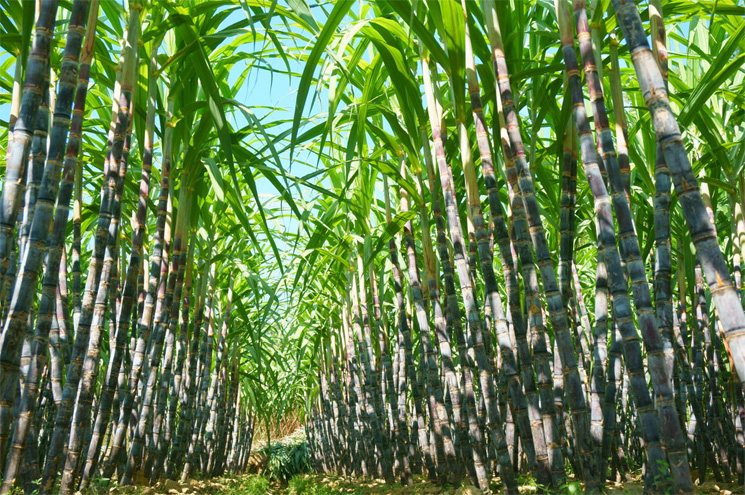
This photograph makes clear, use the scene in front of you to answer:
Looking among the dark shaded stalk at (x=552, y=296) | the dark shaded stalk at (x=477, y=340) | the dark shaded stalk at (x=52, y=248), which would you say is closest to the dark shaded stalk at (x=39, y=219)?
the dark shaded stalk at (x=52, y=248)

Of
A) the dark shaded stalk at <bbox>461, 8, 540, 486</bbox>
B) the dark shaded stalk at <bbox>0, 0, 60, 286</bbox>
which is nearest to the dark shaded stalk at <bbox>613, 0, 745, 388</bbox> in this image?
the dark shaded stalk at <bbox>461, 8, 540, 486</bbox>

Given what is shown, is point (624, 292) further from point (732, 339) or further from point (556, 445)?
point (556, 445)

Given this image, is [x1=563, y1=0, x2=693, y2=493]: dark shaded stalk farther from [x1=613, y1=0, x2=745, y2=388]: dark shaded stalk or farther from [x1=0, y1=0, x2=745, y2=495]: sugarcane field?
[x1=613, y1=0, x2=745, y2=388]: dark shaded stalk

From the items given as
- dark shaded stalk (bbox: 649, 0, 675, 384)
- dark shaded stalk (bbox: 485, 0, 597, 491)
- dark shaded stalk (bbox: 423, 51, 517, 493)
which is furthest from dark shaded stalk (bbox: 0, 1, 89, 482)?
dark shaded stalk (bbox: 649, 0, 675, 384)

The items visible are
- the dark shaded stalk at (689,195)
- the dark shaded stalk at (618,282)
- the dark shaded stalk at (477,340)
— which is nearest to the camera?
the dark shaded stalk at (689,195)

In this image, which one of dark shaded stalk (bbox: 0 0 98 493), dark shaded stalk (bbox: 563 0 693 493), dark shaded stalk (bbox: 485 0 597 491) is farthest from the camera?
dark shaded stalk (bbox: 485 0 597 491)

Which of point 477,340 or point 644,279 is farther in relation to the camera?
point 477,340

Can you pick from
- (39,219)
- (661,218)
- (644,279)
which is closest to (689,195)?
(644,279)

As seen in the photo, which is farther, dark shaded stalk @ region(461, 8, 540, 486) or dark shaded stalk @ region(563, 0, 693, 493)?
dark shaded stalk @ region(461, 8, 540, 486)

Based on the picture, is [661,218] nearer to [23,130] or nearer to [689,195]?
[689,195]

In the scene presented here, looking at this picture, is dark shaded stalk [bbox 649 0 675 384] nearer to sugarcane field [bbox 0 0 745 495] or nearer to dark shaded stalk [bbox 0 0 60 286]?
sugarcane field [bbox 0 0 745 495]

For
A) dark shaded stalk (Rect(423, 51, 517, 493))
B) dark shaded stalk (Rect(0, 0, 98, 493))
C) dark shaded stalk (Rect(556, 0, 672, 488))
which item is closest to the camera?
dark shaded stalk (Rect(556, 0, 672, 488))

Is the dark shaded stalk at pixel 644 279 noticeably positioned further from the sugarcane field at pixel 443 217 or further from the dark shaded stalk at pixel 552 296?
the dark shaded stalk at pixel 552 296

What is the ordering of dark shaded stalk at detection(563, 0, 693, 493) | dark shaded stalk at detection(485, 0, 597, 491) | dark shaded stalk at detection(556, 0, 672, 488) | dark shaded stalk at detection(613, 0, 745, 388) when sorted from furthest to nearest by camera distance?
1. dark shaded stalk at detection(485, 0, 597, 491)
2. dark shaded stalk at detection(556, 0, 672, 488)
3. dark shaded stalk at detection(563, 0, 693, 493)
4. dark shaded stalk at detection(613, 0, 745, 388)
